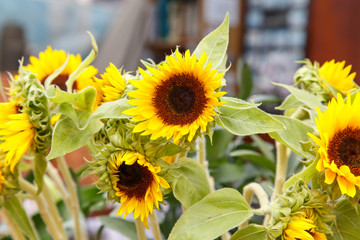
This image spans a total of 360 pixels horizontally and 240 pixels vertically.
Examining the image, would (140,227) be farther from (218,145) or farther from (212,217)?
(218,145)

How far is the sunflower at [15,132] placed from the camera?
1.13 feet

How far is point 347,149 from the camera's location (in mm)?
321

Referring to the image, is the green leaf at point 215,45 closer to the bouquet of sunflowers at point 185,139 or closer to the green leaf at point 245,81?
the bouquet of sunflowers at point 185,139

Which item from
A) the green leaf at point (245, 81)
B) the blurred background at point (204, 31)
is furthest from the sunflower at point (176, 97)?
the blurred background at point (204, 31)

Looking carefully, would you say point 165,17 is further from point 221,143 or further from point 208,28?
point 221,143

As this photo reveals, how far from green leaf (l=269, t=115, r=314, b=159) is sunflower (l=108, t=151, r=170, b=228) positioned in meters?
0.09

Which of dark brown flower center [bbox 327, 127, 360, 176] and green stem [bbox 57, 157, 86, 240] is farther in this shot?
green stem [bbox 57, 157, 86, 240]

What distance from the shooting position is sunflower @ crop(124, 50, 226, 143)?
11.7 inches

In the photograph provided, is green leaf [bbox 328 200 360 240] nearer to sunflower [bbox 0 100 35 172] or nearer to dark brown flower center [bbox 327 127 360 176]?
dark brown flower center [bbox 327 127 360 176]

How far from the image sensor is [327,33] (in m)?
2.32

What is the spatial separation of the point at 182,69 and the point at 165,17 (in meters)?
2.76

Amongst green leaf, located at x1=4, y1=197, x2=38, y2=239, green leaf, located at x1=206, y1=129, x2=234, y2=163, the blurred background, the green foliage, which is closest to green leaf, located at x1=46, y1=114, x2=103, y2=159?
the green foliage

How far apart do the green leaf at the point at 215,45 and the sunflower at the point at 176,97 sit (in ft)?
0.15

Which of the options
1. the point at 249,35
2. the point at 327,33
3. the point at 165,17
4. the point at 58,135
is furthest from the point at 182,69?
the point at 165,17
